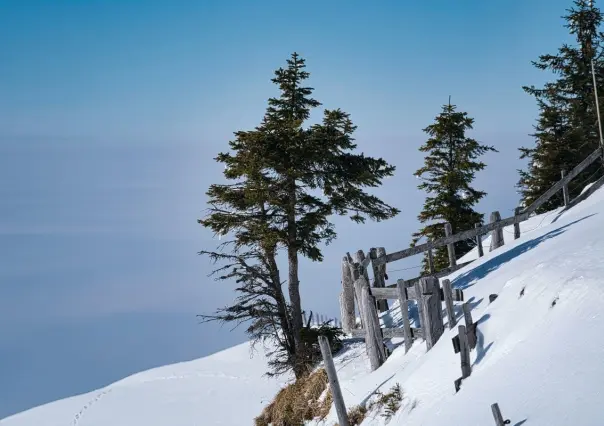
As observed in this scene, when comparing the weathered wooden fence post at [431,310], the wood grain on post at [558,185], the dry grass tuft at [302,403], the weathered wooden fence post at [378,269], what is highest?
the wood grain on post at [558,185]

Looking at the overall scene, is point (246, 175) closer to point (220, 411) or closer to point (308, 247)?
point (308, 247)

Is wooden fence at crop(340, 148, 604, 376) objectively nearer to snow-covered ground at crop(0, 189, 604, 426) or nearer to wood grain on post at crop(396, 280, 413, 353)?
wood grain on post at crop(396, 280, 413, 353)

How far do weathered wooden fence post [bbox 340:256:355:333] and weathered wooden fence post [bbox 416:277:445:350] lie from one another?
572 centimetres

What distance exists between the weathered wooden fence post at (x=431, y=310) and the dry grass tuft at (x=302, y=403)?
3.54 meters

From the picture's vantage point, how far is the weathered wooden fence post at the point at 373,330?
603 inches

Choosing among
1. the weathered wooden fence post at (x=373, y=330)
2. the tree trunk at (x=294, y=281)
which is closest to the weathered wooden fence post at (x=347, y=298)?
the tree trunk at (x=294, y=281)

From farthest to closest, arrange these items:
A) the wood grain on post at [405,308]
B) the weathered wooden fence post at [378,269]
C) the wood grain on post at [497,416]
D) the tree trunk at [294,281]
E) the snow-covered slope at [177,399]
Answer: the snow-covered slope at [177,399] → the tree trunk at [294,281] → the weathered wooden fence post at [378,269] → the wood grain on post at [405,308] → the wood grain on post at [497,416]

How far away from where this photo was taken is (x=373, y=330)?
50.5 ft

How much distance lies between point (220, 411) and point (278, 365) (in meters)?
6.01

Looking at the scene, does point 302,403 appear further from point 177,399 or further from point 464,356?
point 177,399

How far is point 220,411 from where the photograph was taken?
85.3 ft

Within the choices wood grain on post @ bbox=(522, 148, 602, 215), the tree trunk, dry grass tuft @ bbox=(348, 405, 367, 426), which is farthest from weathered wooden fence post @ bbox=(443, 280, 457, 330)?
wood grain on post @ bbox=(522, 148, 602, 215)

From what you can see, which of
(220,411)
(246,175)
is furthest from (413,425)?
(220,411)

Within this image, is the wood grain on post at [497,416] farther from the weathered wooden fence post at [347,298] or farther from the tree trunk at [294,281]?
the tree trunk at [294,281]
